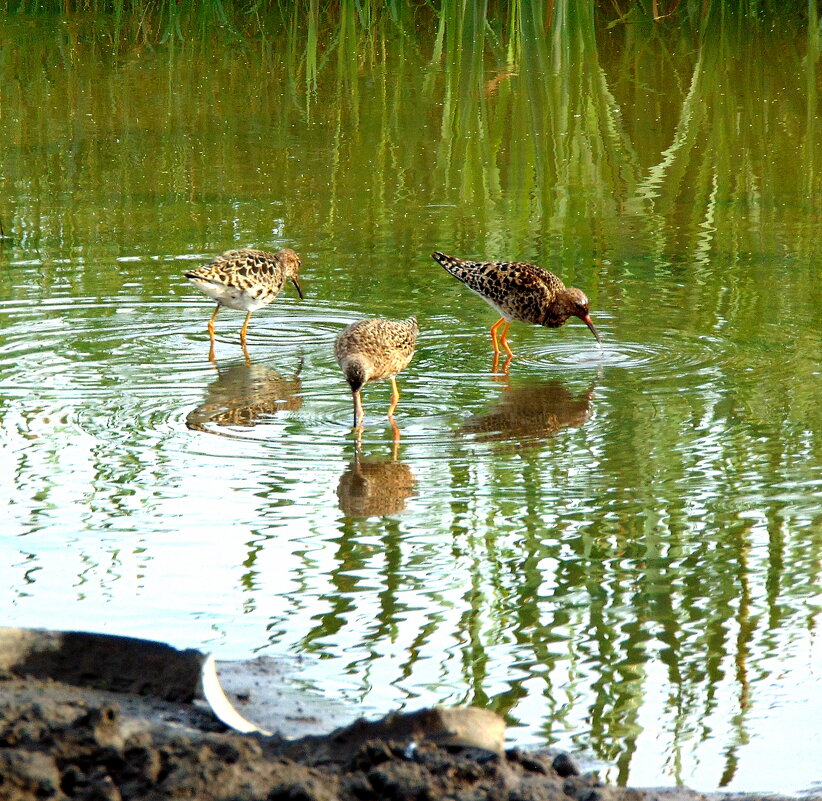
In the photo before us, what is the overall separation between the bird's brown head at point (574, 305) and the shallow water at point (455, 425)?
17 cm

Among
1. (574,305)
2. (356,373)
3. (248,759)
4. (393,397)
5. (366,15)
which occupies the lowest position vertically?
(248,759)

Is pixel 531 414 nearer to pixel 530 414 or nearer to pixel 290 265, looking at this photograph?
pixel 530 414

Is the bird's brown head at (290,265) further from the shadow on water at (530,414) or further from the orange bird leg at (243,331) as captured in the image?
the shadow on water at (530,414)

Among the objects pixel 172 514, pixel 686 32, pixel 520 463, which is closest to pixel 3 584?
pixel 172 514

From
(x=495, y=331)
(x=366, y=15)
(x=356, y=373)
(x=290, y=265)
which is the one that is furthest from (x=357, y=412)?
(x=366, y=15)

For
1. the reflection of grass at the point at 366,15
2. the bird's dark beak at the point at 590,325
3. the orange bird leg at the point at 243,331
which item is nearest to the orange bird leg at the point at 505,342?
the bird's dark beak at the point at 590,325

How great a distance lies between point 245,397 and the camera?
27.6 ft

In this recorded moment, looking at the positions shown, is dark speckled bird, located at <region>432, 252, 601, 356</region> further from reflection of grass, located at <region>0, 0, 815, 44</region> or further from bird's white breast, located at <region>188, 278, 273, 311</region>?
reflection of grass, located at <region>0, 0, 815, 44</region>

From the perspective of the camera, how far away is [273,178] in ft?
46.5

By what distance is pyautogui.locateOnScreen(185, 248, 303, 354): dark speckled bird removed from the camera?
31.3ft

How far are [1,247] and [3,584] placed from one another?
6.50 m

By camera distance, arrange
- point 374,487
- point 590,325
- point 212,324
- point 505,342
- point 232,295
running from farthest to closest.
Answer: point 212,324, point 232,295, point 505,342, point 590,325, point 374,487

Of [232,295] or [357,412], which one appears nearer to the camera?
[357,412]

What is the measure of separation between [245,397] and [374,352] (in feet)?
3.10
